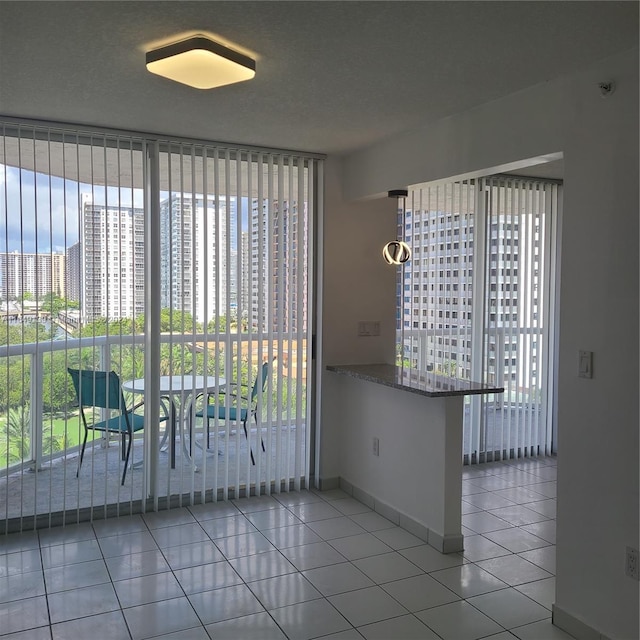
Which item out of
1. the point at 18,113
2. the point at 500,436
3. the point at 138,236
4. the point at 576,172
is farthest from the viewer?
the point at 500,436

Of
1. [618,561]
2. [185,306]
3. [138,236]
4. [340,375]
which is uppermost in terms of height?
[138,236]

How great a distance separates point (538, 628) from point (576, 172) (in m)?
1.93

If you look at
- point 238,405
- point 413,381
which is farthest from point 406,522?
point 238,405

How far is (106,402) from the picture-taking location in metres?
3.75

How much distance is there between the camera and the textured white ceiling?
2.09 m

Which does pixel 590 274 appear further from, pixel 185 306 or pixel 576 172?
pixel 185 306

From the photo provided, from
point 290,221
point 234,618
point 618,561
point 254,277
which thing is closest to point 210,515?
point 234,618

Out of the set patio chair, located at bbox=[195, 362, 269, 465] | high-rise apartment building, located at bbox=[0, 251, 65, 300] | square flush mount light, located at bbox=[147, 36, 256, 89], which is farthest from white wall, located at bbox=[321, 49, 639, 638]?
high-rise apartment building, located at bbox=[0, 251, 65, 300]

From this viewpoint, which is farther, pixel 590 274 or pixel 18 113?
pixel 18 113

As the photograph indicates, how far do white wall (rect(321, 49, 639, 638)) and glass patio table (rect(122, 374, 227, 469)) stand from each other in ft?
7.33

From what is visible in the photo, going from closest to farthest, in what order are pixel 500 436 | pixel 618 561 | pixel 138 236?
pixel 618 561, pixel 138 236, pixel 500 436

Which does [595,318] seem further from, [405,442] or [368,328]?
[368,328]

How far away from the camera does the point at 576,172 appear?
2.59 m

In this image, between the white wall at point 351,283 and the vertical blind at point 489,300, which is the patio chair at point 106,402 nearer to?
the white wall at point 351,283
